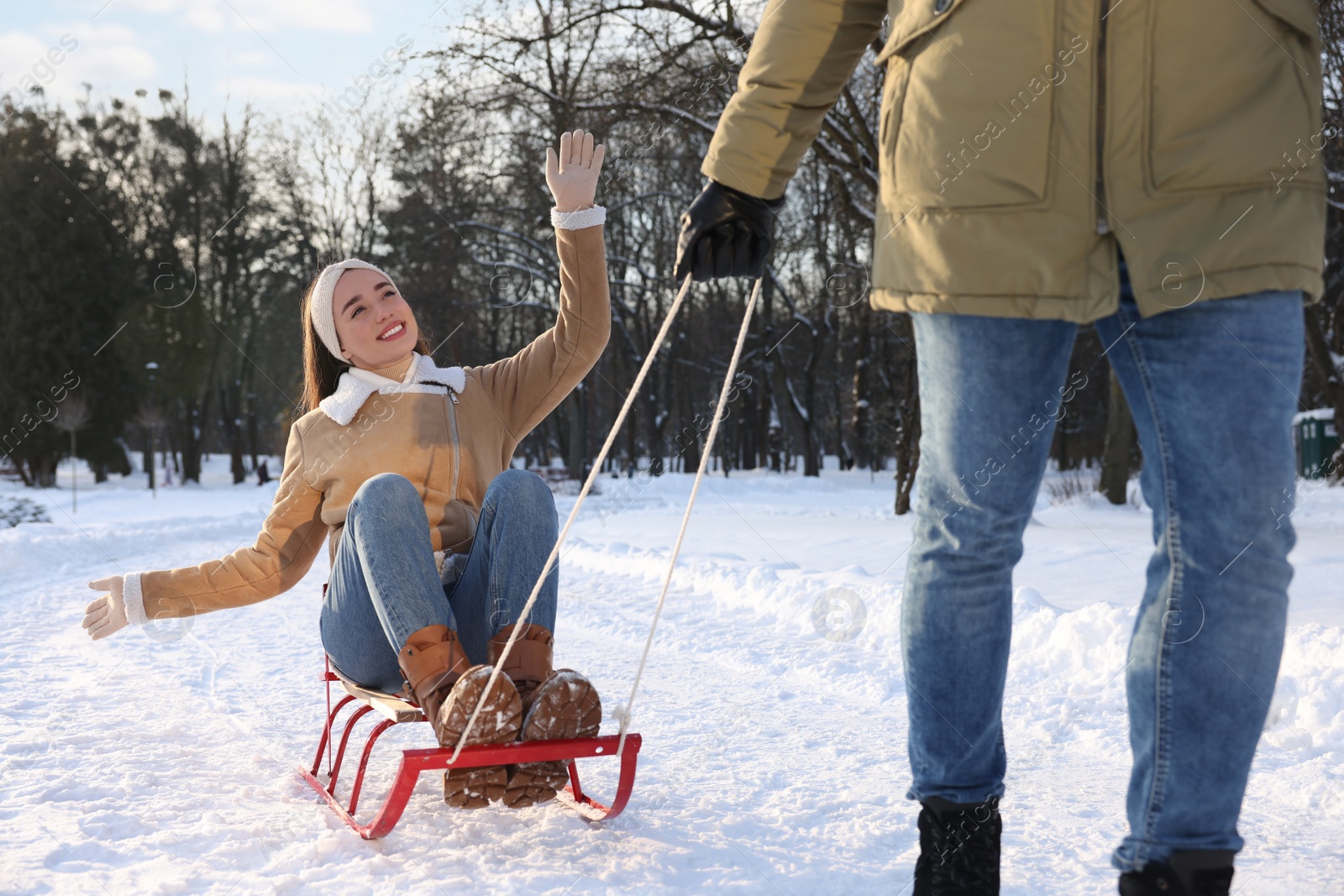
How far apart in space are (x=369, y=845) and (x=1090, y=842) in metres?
1.60

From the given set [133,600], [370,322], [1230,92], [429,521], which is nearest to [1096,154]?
[1230,92]

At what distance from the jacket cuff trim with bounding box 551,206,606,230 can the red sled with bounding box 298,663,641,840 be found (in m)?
1.36

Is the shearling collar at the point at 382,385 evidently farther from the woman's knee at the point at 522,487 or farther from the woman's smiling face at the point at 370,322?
the woman's knee at the point at 522,487

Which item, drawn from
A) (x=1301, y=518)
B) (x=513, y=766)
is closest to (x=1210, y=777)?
(x=513, y=766)

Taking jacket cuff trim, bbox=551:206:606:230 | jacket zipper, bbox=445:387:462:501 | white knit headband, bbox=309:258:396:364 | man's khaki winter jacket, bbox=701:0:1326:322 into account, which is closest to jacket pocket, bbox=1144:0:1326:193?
man's khaki winter jacket, bbox=701:0:1326:322

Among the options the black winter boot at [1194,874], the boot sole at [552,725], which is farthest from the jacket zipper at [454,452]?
the black winter boot at [1194,874]

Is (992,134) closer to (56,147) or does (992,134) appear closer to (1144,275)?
(1144,275)

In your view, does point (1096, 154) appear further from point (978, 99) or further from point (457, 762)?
point (457, 762)

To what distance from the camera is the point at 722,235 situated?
195cm

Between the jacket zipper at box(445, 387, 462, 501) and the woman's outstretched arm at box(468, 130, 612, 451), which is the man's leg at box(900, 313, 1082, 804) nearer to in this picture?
the woman's outstretched arm at box(468, 130, 612, 451)

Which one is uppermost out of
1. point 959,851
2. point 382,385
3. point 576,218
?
point 576,218

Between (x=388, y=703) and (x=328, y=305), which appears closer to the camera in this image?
(x=388, y=703)

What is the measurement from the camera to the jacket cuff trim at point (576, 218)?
3.09 metres

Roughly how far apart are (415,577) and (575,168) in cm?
121
